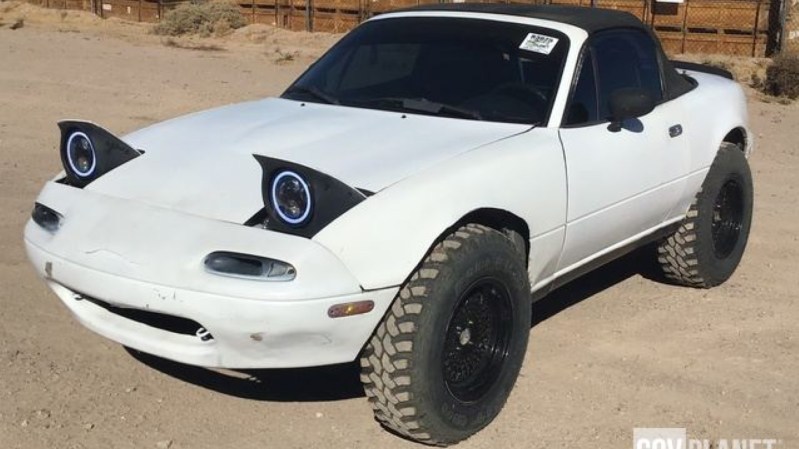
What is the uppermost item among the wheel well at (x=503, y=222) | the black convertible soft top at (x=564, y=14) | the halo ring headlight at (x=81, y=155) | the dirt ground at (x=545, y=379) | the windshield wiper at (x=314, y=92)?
the black convertible soft top at (x=564, y=14)

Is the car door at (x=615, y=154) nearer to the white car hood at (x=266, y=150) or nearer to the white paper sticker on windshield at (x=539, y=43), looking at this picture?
the white paper sticker on windshield at (x=539, y=43)

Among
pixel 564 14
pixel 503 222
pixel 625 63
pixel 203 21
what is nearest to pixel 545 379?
pixel 503 222

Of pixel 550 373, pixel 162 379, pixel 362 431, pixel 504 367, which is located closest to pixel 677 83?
pixel 550 373

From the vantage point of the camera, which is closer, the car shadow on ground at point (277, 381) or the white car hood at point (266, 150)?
the white car hood at point (266, 150)

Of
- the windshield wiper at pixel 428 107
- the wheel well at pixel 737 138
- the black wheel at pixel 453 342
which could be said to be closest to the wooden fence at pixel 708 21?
the wheel well at pixel 737 138

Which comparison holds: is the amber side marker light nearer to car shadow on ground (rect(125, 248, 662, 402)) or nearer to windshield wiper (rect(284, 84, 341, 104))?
car shadow on ground (rect(125, 248, 662, 402))

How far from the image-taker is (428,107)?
4.64 metres

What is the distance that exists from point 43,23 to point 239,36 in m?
7.14

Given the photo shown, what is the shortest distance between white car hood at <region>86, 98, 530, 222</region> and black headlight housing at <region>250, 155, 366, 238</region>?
0.12 metres

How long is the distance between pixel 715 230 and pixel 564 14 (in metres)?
1.67

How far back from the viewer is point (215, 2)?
2606 centimetres

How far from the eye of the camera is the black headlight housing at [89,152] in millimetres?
4191

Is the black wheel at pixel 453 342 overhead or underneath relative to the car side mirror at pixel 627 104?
underneath

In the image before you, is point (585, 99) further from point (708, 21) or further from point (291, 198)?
point (708, 21)
